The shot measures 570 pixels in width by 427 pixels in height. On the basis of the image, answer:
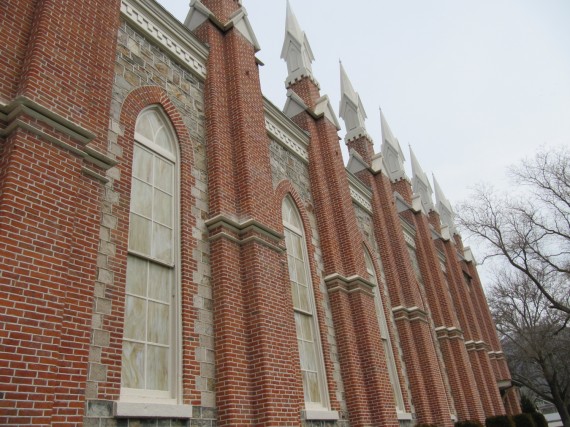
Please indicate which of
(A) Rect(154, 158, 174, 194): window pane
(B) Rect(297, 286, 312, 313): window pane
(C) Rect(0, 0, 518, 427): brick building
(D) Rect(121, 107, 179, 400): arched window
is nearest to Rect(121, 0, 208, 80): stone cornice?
(C) Rect(0, 0, 518, 427): brick building

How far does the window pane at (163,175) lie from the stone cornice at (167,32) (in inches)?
95.4

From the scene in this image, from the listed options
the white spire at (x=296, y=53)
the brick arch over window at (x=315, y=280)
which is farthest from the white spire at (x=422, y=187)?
the brick arch over window at (x=315, y=280)

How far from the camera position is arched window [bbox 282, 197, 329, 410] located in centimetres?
997

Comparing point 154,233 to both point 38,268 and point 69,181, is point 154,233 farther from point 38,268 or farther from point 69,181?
point 38,268

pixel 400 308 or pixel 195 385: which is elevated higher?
pixel 400 308

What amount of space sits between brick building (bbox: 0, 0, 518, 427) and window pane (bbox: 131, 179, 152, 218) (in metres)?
0.06

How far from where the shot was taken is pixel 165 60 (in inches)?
358

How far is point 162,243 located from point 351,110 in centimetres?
1338

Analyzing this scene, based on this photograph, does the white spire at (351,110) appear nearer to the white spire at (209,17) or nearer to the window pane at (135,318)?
the white spire at (209,17)

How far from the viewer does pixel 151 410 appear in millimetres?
5910

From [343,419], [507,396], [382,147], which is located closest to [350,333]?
[343,419]

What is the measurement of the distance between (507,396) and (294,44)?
2383 centimetres

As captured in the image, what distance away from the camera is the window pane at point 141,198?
7.32 m

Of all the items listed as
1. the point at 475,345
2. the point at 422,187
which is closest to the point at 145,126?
the point at 475,345
